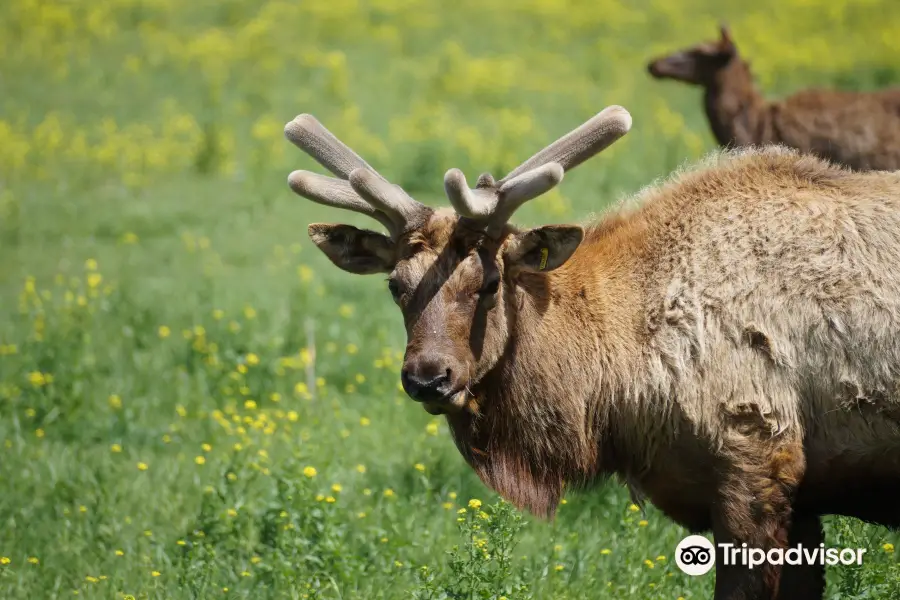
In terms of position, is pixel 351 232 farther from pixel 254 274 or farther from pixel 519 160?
pixel 519 160

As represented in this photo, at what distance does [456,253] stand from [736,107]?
9.99 meters

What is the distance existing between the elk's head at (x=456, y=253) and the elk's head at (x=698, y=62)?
9.96 metres

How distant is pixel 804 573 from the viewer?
557 cm

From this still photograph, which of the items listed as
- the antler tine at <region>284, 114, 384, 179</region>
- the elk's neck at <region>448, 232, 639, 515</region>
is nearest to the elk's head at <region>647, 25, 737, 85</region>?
the antler tine at <region>284, 114, 384, 179</region>

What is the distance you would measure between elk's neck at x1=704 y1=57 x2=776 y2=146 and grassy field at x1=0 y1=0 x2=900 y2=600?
40.5 inches

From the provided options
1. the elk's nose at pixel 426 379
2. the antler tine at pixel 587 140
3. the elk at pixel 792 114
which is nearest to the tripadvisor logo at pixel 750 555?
the elk's nose at pixel 426 379

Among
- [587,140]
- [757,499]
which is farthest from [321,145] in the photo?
[757,499]

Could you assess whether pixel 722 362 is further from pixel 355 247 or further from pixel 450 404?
pixel 355 247

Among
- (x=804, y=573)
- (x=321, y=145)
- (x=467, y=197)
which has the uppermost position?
(x=321, y=145)

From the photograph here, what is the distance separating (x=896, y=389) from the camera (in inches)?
203

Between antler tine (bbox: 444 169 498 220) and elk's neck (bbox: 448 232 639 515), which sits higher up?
antler tine (bbox: 444 169 498 220)

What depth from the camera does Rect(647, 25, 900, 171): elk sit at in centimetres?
1266

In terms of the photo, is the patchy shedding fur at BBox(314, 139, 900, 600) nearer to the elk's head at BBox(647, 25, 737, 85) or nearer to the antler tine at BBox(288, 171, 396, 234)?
the antler tine at BBox(288, 171, 396, 234)

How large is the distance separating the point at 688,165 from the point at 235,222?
8.68 meters
